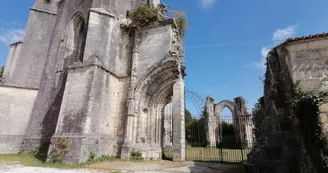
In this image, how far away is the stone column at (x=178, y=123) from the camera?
7.66 meters

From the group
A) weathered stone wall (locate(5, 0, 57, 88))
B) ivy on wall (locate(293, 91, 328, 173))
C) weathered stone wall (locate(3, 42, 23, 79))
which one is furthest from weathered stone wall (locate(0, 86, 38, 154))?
ivy on wall (locate(293, 91, 328, 173))

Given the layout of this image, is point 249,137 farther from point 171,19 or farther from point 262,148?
point 262,148

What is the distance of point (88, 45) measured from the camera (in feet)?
28.7

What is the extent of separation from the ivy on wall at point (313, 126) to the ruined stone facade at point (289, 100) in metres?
0.21

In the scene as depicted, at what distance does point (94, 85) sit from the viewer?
7.74 meters

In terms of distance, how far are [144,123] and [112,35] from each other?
16.3 ft

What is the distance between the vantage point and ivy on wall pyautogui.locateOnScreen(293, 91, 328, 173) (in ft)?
9.59

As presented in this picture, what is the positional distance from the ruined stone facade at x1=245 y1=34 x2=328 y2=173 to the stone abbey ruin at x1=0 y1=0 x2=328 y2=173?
18 mm

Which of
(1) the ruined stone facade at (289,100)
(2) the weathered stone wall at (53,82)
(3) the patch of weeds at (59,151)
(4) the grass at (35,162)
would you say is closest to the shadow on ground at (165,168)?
(4) the grass at (35,162)

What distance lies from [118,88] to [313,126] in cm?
803

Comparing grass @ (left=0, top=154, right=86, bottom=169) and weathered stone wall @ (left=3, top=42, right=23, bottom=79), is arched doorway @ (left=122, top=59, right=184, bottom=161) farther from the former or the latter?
weathered stone wall @ (left=3, top=42, right=23, bottom=79)

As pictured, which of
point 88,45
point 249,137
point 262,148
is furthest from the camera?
point 249,137

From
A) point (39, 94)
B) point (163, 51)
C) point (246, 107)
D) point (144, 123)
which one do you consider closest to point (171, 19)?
point (163, 51)

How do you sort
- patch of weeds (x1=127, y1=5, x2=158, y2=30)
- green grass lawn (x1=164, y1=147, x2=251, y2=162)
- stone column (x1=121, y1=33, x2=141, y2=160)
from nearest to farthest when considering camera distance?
stone column (x1=121, y1=33, x2=141, y2=160) < green grass lawn (x1=164, y1=147, x2=251, y2=162) < patch of weeds (x1=127, y1=5, x2=158, y2=30)
